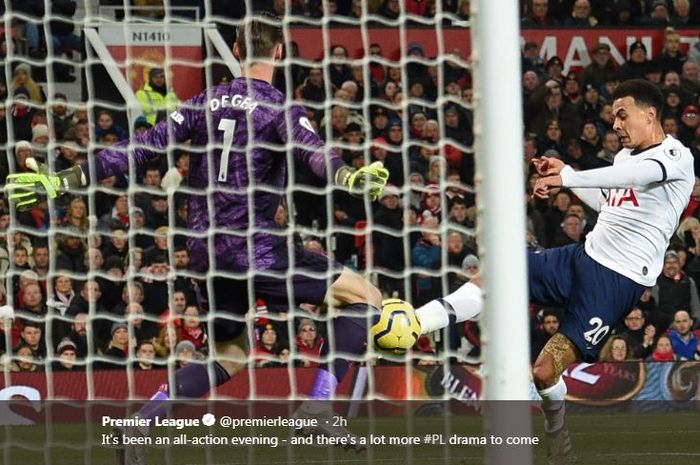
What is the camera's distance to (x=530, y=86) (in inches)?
555

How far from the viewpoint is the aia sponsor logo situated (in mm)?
7531

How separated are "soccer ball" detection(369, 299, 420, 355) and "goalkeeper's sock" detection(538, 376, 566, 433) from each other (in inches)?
33.8

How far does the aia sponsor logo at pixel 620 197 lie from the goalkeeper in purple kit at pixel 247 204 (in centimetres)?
152

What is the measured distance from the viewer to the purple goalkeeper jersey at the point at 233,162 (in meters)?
6.79

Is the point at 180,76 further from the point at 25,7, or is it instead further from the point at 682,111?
the point at 682,111

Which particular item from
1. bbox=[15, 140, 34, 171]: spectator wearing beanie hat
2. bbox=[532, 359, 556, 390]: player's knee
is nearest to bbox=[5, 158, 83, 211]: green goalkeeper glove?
bbox=[532, 359, 556, 390]: player's knee

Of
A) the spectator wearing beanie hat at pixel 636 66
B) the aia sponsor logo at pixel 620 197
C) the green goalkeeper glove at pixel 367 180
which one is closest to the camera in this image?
the green goalkeeper glove at pixel 367 180

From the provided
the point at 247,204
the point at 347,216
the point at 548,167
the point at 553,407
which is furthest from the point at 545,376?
the point at 347,216

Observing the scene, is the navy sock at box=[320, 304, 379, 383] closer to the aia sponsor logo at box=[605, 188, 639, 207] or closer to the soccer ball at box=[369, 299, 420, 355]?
the soccer ball at box=[369, 299, 420, 355]

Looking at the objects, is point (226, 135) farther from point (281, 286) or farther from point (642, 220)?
point (642, 220)

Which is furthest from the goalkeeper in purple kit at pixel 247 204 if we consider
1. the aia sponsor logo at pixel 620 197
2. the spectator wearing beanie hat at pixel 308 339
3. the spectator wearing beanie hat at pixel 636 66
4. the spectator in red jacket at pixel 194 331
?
the spectator wearing beanie hat at pixel 636 66

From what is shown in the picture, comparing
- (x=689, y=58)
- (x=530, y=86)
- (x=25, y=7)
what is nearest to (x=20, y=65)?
(x=25, y=7)

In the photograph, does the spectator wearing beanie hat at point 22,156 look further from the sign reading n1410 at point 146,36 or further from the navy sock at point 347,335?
the navy sock at point 347,335

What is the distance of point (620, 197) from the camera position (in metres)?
7.58
